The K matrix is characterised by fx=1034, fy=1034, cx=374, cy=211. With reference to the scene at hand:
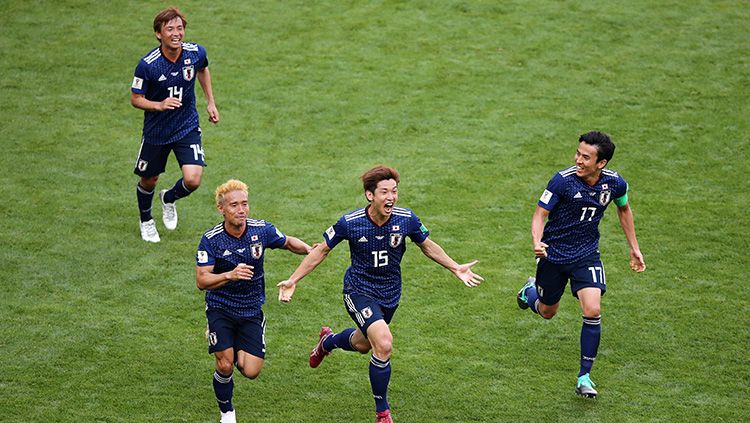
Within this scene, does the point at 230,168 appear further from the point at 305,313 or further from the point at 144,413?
the point at 144,413

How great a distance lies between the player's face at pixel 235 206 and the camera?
319 inches

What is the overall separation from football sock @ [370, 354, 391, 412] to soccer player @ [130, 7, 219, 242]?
3.95 m

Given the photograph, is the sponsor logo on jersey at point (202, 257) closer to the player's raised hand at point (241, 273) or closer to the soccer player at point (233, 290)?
the soccer player at point (233, 290)

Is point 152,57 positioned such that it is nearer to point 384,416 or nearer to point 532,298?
point 532,298

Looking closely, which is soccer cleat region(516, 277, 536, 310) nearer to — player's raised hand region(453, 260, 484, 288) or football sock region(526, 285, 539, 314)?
football sock region(526, 285, 539, 314)

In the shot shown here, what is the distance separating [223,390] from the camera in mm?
8250

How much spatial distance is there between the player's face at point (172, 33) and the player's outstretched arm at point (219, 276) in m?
3.69

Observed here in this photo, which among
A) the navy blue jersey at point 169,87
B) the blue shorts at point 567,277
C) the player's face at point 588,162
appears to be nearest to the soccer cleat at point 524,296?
the blue shorts at point 567,277

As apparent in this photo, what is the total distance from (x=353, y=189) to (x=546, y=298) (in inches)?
161

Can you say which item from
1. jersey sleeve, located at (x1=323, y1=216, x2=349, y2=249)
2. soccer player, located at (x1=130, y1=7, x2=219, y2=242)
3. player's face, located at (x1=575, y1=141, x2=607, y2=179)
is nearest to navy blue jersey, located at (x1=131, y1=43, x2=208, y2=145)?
soccer player, located at (x1=130, y1=7, x2=219, y2=242)

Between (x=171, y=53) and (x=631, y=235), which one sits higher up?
(x=171, y=53)

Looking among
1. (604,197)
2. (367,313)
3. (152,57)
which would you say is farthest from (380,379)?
(152,57)

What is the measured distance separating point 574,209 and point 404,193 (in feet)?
13.5

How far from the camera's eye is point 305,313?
408 inches
